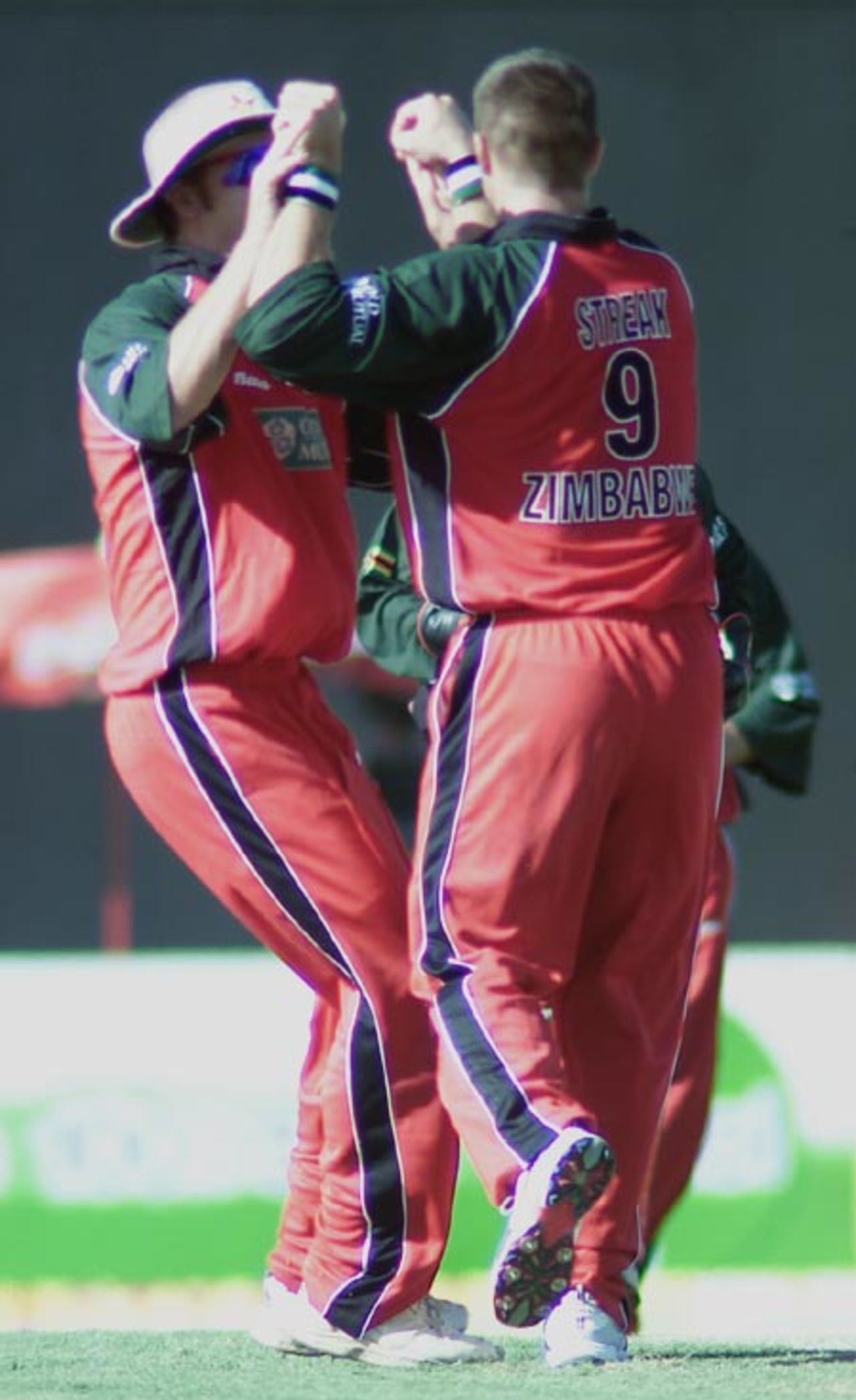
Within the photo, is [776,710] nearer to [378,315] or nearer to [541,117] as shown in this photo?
[541,117]

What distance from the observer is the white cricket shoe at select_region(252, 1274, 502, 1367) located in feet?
16.0

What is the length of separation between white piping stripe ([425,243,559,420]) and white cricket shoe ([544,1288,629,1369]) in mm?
1301

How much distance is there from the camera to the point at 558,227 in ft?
15.5

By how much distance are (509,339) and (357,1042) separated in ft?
3.50

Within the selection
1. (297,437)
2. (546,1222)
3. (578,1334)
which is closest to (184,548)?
(297,437)

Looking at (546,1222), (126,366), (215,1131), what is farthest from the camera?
(215,1131)

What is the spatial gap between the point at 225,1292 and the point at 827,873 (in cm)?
245

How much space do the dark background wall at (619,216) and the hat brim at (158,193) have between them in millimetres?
4648

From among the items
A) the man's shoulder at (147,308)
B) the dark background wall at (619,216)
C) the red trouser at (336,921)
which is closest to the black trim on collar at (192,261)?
the man's shoulder at (147,308)

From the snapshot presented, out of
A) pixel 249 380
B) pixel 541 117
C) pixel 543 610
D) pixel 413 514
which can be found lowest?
pixel 543 610

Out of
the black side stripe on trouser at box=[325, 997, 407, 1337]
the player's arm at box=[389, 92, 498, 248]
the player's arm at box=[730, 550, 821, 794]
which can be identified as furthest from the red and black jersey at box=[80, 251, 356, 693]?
the player's arm at box=[730, 550, 821, 794]

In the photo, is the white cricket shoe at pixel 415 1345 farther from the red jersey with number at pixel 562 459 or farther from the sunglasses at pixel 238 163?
the sunglasses at pixel 238 163

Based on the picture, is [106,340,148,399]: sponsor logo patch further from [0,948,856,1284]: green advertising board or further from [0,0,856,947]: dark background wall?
[0,0,856,947]: dark background wall

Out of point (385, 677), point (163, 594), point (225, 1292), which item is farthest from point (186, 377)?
point (385, 677)
